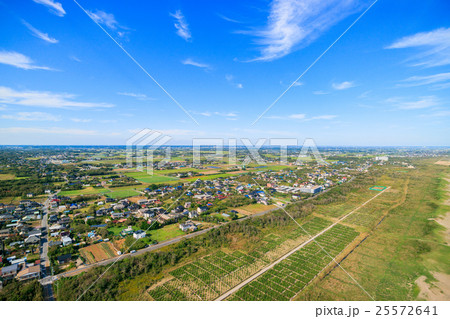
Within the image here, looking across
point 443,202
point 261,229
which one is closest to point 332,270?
point 261,229

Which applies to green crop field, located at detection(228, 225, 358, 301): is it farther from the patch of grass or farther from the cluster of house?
the patch of grass

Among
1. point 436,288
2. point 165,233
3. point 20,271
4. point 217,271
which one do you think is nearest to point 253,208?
point 165,233

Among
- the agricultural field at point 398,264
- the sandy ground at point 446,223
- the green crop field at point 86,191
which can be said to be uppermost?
the sandy ground at point 446,223

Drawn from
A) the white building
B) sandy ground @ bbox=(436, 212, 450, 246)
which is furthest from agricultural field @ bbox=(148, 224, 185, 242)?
sandy ground @ bbox=(436, 212, 450, 246)

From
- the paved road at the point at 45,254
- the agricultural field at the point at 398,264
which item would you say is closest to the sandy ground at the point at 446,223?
the agricultural field at the point at 398,264

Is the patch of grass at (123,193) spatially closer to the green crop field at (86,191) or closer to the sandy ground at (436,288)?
the green crop field at (86,191)

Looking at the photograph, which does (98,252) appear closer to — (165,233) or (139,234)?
(139,234)
